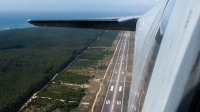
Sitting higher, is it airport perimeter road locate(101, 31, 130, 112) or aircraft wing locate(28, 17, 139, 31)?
aircraft wing locate(28, 17, 139, 31)

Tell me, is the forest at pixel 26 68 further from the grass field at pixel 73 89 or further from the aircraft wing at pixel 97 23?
the aircraft wing at pixel 97 23

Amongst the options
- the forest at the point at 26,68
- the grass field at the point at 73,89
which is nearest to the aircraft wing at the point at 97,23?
the grass field at the point at 73,89

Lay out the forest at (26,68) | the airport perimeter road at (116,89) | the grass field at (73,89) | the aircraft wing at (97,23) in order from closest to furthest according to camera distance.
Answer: the aircraft wing at (97,23), the airport perimeter road at (116,89), the grass field at (73,89), the forest at (26,68)

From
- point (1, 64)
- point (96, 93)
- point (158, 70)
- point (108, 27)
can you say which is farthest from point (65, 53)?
point (158, 70)

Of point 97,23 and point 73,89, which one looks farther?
point 73,89

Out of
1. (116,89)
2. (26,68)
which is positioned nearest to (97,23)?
(116,89)

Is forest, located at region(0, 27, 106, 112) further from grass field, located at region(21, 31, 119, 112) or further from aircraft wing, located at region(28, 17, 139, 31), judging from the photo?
aircraft wing, located at region(28, 17, 139, 31)

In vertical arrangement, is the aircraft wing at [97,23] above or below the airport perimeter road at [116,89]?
above

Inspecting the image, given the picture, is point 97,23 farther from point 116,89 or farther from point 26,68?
point 26,68

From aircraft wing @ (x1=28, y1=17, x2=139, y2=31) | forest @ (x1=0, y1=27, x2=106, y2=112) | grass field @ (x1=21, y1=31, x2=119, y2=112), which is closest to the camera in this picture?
aircraft wing @ (x1=28, y1=17, x2=139, y2=31)

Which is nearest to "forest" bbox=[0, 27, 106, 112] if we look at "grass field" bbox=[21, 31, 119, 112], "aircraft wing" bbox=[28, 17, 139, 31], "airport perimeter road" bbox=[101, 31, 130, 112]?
"grass field" bbox=[21, 31, 119, 112]

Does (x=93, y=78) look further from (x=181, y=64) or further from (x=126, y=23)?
(x=181, y=64)
